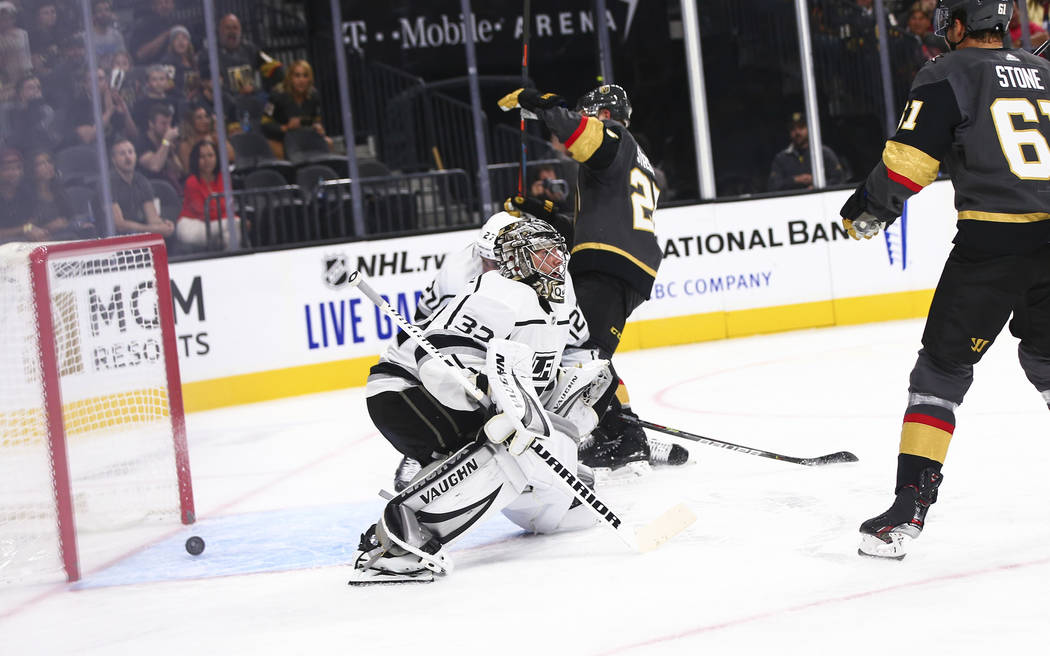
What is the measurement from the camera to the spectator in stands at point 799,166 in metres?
7.60

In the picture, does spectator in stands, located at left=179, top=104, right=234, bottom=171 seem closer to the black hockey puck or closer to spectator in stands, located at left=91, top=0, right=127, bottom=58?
spectator in stands, located at left=91, top=0, right=127, bottom=58

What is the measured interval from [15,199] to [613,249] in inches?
131

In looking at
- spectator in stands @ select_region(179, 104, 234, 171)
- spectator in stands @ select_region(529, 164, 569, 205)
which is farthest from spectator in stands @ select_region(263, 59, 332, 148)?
spectator in stands @ select_region(529, 164, 569, 205)

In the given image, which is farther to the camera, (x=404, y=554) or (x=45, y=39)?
(x=45, y=39)

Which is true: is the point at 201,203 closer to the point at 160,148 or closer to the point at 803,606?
the point at 160,148

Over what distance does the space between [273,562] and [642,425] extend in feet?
4.08

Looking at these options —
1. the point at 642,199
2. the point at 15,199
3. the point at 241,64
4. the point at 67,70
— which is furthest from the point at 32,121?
Result: the point at 642,199

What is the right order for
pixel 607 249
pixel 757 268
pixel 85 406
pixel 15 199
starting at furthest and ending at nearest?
pixel 757 268
pixel 15 199
pixel 607 249
pixel 85 406

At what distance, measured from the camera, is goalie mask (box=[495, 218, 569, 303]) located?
2.70 metres

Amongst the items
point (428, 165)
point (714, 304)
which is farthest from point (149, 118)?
point (714, 304)

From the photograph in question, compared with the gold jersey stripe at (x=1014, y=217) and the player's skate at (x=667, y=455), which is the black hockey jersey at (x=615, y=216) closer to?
the player's skate at (x=667, y=455)

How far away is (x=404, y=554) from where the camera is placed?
2.64 meters

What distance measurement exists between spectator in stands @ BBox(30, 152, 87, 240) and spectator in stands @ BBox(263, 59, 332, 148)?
Result: 2108 millimetres

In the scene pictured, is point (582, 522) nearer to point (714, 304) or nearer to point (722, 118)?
point (714, 304)
